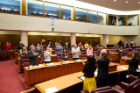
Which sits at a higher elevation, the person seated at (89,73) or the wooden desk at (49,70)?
the person seated at (89,73)

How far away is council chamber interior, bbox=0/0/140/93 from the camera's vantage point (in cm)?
282

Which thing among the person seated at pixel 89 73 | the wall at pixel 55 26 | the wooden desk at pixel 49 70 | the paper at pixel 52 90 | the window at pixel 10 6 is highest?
the window at pixel 10 6

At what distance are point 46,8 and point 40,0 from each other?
92cm

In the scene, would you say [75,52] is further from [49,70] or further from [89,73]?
[89,73]

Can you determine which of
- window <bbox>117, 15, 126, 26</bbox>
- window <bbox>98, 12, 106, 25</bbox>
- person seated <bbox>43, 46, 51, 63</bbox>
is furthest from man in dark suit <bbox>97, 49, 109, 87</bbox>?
window <bbox>117, 15, 126, 26</bbox>

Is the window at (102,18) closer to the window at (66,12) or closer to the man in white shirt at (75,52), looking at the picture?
the window at (66,12)

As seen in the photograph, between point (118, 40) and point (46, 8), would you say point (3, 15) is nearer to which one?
point (46, 8)

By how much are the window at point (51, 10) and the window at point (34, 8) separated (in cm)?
62

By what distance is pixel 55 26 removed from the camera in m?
10.5

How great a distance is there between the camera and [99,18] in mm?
14023

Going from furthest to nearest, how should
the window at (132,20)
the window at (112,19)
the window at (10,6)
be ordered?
the window at (132,20), the window at (112,19), the window at (10,6)

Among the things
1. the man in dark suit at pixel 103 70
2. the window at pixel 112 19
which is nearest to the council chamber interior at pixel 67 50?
the man in dark suit at pixel 103 70

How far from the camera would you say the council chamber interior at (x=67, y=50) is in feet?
9.27

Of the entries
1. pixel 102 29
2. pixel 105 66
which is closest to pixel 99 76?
pixel 105 66
